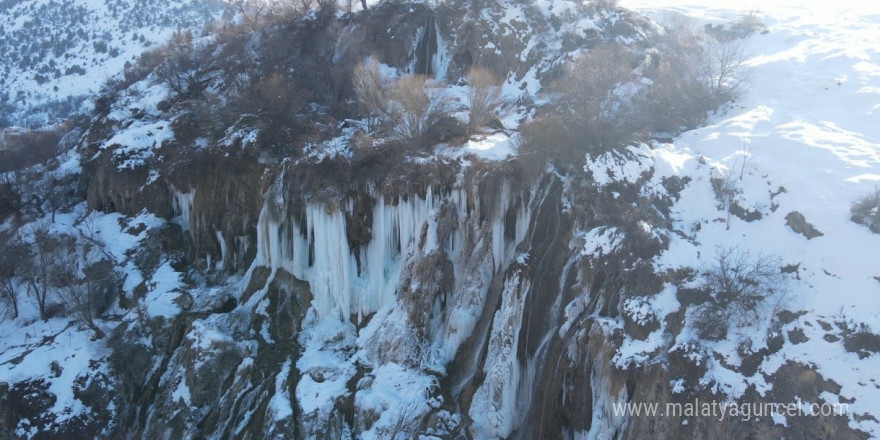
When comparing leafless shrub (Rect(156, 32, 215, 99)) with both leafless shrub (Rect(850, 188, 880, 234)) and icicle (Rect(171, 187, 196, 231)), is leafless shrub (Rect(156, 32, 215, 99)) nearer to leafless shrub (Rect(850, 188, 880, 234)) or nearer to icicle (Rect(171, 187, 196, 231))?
icicle (Rect(171, 187, 196, 231))

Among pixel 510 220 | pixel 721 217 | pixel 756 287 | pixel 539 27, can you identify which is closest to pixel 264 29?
pixel 539 27

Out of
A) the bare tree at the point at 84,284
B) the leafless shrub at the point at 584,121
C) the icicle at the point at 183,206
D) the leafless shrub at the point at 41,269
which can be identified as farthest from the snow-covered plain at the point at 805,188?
the leafless shrub at the point at 41,269

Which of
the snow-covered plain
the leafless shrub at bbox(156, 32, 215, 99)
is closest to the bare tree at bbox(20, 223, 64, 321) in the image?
the leafless shrub at bbox(156, 32, 215, 99)

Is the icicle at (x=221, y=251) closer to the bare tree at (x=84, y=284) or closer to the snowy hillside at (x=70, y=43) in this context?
the bare tree at (x=84, y=284)

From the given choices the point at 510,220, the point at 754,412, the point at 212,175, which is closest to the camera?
the point at 754,412

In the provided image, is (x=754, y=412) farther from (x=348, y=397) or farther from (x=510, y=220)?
(x=348, y=397)
